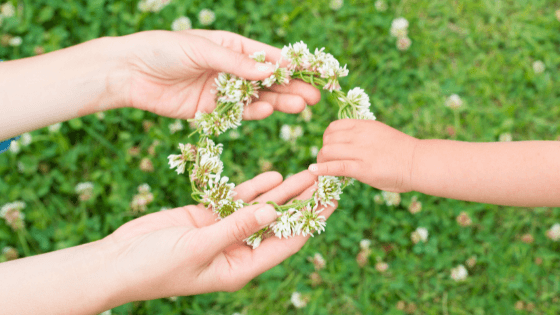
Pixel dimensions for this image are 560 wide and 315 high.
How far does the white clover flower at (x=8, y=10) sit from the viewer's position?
2.55 meters

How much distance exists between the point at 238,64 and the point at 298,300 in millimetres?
1469

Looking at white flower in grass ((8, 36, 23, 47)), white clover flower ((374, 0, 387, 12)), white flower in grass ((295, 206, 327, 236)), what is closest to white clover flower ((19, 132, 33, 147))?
white flower in grass ((8, 36, 23, 47))

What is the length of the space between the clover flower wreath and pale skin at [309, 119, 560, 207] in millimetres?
98

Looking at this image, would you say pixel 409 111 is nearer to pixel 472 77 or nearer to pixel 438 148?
pixel 472 77

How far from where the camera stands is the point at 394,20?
8.86 feet

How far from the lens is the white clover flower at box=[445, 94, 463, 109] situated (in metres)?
2.64

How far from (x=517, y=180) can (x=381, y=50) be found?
51.4 inches

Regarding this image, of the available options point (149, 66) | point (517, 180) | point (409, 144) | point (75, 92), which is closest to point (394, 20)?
point (409, 144)

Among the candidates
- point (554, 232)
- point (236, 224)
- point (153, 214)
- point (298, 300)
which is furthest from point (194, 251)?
point (554, 232)

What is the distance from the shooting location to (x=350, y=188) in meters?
2.46

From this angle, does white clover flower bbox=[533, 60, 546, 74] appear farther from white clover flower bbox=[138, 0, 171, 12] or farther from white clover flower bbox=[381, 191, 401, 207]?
white clover flower bbox=[138, 0, 171, 12]

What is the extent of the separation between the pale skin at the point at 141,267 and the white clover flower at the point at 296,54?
68cm

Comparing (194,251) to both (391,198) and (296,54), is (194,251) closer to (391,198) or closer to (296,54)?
(296,54)

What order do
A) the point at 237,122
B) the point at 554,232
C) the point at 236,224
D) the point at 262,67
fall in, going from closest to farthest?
1. the point at 236,224
2. the point at 262,67
3. the point at 237,122
4. the point at 554,232
